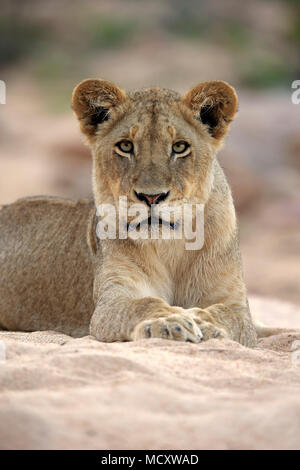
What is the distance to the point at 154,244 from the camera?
17.9 ft

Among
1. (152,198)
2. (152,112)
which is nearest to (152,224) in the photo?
(152,198)

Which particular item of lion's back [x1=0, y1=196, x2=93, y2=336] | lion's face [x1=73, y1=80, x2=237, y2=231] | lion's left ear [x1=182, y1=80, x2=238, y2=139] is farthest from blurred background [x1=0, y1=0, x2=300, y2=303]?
lion's face [x1=73, y1=80, x2=237, y2=231]

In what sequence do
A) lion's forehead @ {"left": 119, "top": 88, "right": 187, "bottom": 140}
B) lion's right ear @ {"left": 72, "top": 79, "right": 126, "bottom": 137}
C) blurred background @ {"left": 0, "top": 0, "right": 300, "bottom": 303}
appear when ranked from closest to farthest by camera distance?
lion's forehead @ {"left": 119, "top": 88, "right": 187, "bottom": 140} < lion's right ear @ {"left": 72, "top": 79, "right": 126, "bottom": 137} < blurred background @ {"left": 0, "top": 0, "right": 300, "bottom": 303}

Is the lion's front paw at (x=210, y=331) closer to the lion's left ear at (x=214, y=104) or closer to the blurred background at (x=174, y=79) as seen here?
the lion's left ear at (x=214, y=104)

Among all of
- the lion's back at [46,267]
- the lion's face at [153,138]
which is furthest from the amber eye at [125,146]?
the lion's back at [46,267]

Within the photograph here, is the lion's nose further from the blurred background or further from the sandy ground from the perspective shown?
the blurred background

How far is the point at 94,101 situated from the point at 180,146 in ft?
2.56

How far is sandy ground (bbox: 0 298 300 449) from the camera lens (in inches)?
119

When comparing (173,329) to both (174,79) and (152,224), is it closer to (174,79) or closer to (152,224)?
(152,224)

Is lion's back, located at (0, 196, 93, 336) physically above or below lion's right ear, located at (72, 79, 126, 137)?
below

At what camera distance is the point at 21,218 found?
6898mm

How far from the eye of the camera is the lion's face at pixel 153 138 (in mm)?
5012

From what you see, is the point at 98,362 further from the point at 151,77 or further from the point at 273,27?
the point at 273,27
